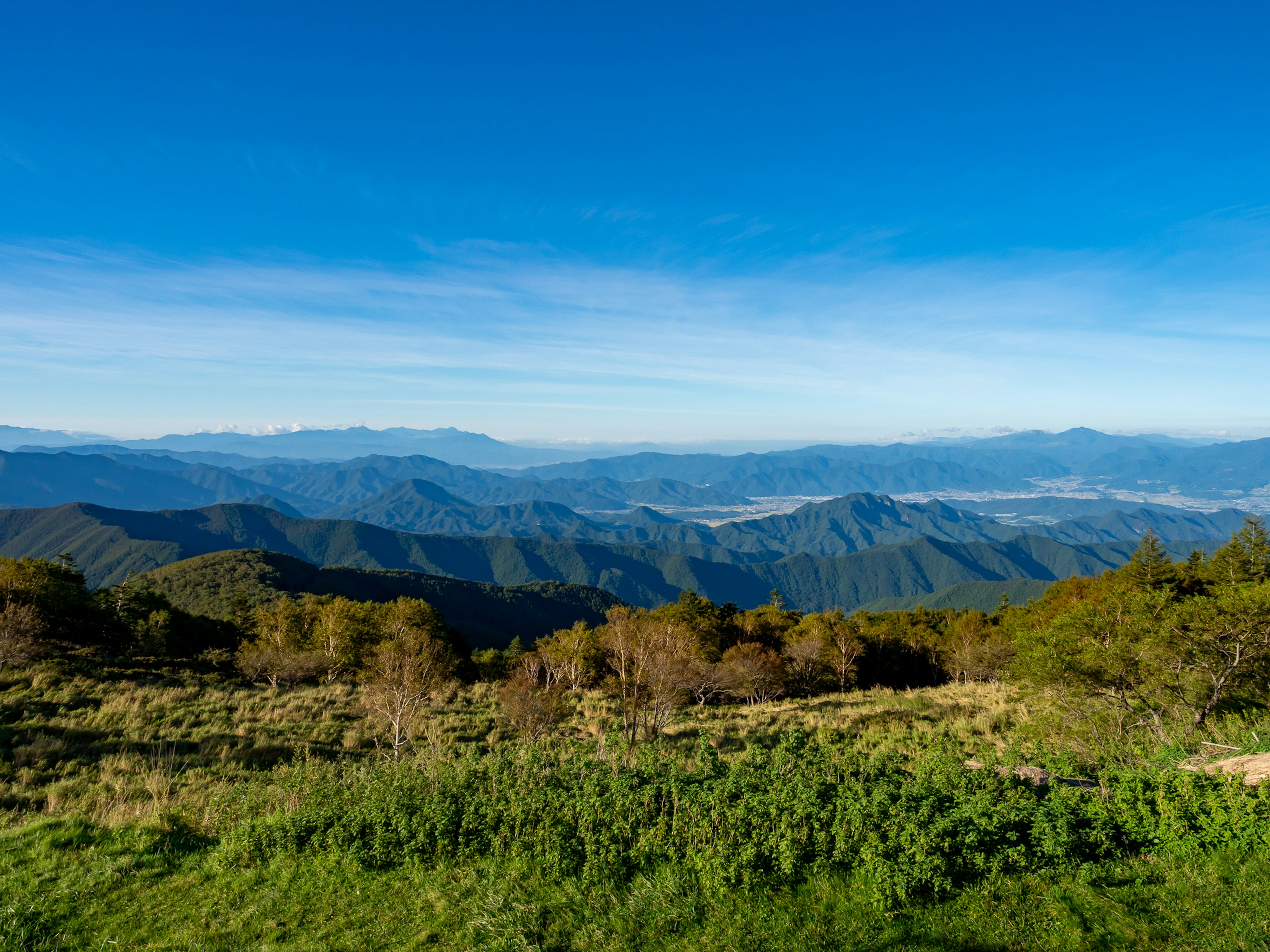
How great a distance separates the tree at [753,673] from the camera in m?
35.0

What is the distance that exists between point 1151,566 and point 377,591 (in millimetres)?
154087

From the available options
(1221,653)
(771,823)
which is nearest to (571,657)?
(1221,653)

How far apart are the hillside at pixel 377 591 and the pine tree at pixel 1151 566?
229ft

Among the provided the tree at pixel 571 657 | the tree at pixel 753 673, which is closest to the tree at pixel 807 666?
the tree at pixel 753 673

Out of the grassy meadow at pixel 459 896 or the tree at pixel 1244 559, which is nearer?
the grassy meadow at pixel 459 896

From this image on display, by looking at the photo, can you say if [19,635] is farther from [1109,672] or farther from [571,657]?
[1109,672]

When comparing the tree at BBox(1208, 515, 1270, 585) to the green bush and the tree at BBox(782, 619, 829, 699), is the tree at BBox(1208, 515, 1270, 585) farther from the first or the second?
the green bush

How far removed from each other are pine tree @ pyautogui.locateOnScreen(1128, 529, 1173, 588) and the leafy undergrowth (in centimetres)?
3900

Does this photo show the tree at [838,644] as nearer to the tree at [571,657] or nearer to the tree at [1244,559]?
the tree at [571,657]

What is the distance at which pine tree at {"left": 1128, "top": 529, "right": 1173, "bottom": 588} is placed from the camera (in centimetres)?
3947

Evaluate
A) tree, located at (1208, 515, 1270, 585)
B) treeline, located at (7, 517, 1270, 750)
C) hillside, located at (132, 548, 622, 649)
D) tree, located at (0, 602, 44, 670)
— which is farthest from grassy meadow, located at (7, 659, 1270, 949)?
hillside, located at (132, 548, 622, 649)

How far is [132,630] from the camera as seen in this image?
44.5 meters

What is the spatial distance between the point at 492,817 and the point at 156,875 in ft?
15.6

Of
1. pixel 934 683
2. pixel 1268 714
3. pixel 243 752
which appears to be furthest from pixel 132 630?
pixel 934 683
